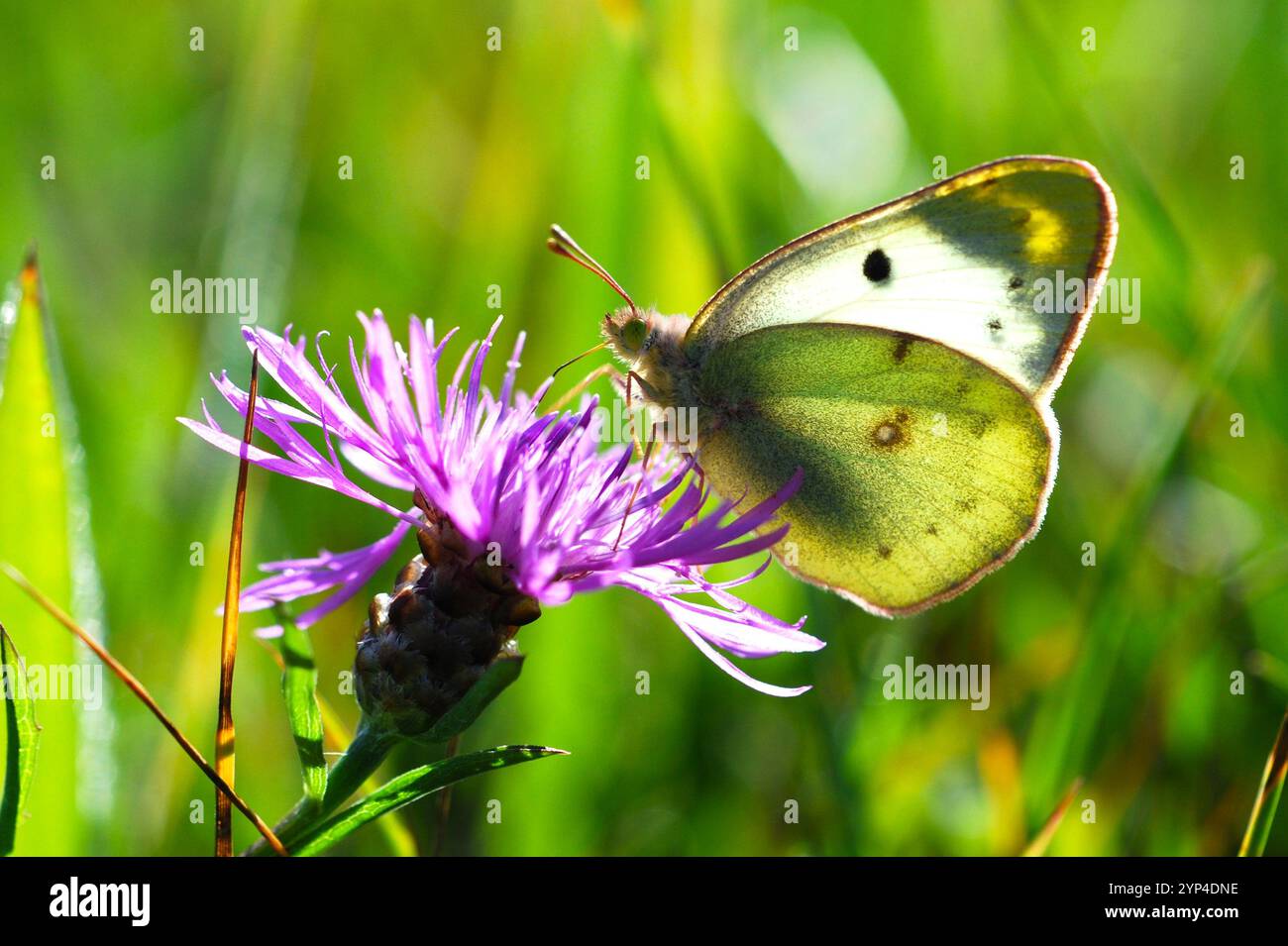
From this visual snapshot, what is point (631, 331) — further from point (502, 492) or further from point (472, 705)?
point (472, 705)

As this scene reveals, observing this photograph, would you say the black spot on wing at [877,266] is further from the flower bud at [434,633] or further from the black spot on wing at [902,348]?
the flower bud at [434,633]

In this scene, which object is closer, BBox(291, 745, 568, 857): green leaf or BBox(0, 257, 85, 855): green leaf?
BBox(291, 745, 568, 857): green leaf

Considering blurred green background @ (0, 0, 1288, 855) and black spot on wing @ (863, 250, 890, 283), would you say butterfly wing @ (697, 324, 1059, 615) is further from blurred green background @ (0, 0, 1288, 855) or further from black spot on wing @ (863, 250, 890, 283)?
blurred green background @ (0, 0, 1288, 855)

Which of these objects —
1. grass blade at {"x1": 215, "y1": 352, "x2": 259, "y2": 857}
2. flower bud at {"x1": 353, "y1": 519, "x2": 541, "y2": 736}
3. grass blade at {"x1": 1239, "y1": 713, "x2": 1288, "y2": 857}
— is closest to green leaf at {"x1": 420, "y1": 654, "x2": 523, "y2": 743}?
flower bud at {"x1": 353, "y1": 519, "x2": 541, "y2": 736}

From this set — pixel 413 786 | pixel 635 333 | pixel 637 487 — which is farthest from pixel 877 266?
pixel 413 786
